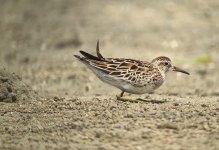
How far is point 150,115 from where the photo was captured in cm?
953

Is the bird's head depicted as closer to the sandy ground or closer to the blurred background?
the sandy ground

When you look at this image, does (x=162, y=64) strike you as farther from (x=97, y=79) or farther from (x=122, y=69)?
(x=97, y=79)

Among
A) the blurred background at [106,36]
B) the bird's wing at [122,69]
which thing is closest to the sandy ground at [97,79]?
the blurred background at [106,36]

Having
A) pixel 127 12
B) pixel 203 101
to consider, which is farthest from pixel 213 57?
pixel 203 101

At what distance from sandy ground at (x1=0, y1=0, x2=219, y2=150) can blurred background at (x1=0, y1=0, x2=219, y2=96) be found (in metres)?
0.03

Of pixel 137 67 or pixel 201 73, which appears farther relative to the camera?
pixel 201 73

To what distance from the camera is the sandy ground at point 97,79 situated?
348 inches

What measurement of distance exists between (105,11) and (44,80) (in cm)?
522

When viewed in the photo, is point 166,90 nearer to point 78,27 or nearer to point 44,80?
point 44,80

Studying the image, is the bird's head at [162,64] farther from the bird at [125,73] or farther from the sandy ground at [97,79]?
the sandy ground at [97,79]

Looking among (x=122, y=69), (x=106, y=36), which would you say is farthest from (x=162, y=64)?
(x=106, y=36)

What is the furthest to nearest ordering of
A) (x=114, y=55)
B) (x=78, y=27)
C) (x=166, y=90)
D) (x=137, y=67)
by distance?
(x=78, y=27)
(x=114, y=55)
(x=166, y=90)
(x=137, y=67)

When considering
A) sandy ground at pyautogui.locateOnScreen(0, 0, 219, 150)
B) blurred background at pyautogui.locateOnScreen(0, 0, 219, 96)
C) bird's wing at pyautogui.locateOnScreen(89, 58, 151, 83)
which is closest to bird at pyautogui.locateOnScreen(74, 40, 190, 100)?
bird's wing at pyautogui.locateOnScreen(89, 58, 151, 83)

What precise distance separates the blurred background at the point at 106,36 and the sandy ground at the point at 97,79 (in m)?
0.03
